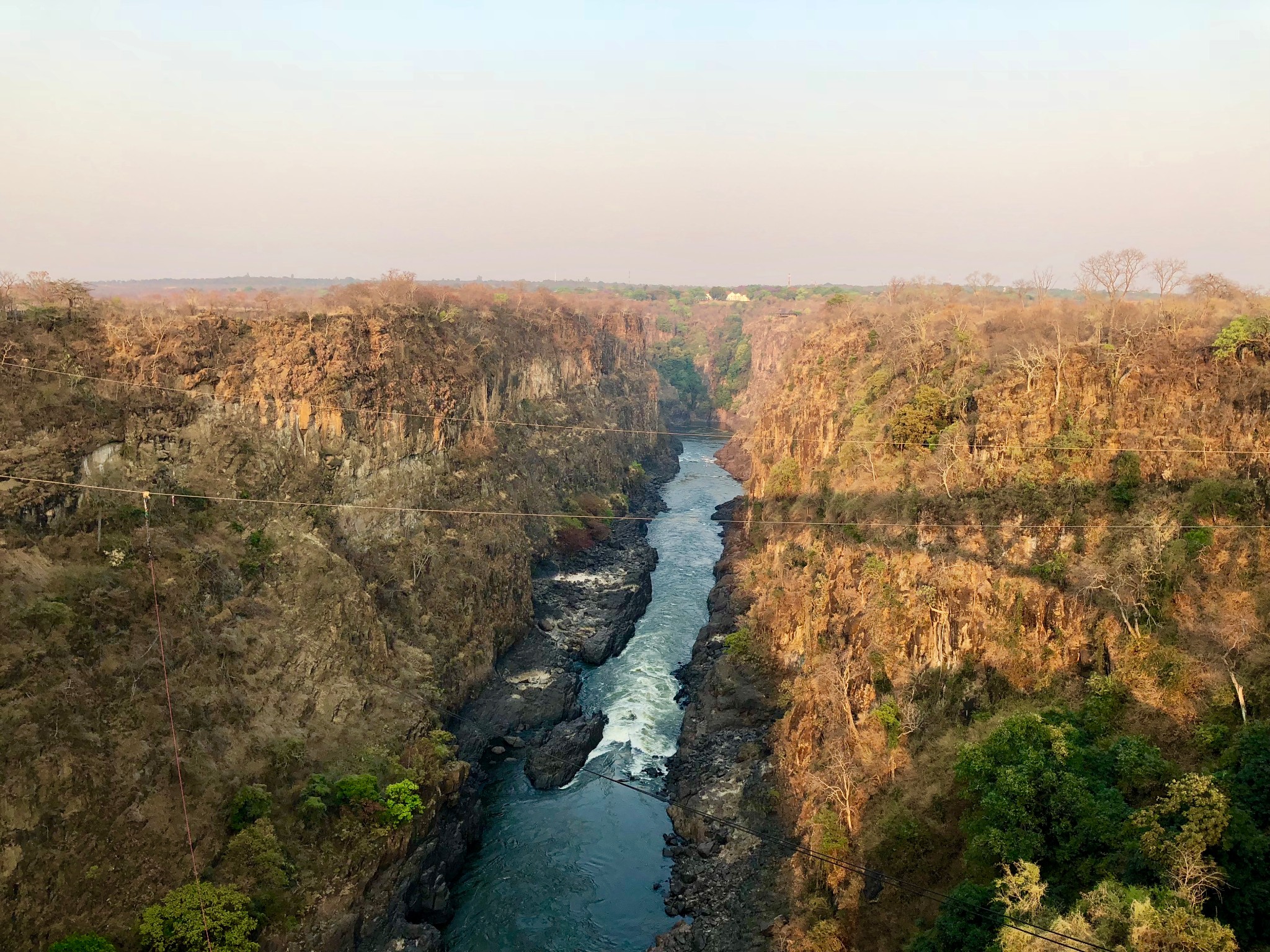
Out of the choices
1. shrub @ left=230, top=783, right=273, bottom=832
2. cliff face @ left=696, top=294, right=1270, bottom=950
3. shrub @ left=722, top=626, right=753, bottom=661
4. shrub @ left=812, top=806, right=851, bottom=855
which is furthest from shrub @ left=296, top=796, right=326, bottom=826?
shrub @ left=722, top=626, right=753, bottom=661

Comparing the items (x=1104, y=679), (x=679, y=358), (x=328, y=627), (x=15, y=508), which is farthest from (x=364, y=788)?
(x=679, y=358)

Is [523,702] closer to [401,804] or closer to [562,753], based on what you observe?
[562,753]

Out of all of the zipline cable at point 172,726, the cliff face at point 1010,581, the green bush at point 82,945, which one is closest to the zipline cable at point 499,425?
the cliff face at point 1010,581

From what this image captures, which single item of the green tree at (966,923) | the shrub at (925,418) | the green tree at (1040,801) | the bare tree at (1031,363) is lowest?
the green tree at (966,923)

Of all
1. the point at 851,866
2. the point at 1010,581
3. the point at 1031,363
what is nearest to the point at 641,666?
the point at 851,866

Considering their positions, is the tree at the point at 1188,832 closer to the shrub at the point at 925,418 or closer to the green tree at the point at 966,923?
the green tree at the point at 966,923

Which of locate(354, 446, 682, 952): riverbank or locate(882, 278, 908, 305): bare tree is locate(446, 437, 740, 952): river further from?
locate(882, 278, 908, 305): bare tree
